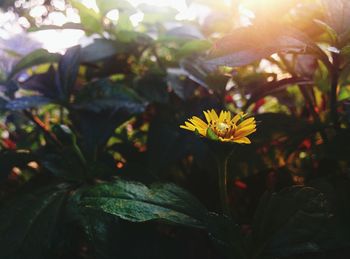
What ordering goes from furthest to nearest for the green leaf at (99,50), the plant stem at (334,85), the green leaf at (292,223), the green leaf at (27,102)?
1. the green leaf at (99,50)
2. the green leaf at (27,102)
3. the plant stem at (334,85)
4. the green leaf at (292,223)

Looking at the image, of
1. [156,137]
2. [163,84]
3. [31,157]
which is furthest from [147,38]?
[31,157]

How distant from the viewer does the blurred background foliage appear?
1.43 feet

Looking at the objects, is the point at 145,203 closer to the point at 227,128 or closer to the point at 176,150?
the point at 227,128

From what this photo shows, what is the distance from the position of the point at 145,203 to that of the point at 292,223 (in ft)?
0.53

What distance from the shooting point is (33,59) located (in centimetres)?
76

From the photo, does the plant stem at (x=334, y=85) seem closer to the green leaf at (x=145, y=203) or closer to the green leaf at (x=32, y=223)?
the green leaf at (x=145, y=203)

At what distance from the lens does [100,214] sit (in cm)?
49

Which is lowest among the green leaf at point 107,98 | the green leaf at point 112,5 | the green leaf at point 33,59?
the green leaf at point 107,98

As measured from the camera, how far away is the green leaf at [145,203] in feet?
1.35

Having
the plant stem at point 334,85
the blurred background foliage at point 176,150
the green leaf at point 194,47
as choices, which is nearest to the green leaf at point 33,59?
the blurred background foliage at point 176,150

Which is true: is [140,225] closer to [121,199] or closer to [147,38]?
[121,199]

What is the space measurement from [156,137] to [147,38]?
24cm

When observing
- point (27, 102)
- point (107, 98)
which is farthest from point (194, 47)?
point (27, 102)

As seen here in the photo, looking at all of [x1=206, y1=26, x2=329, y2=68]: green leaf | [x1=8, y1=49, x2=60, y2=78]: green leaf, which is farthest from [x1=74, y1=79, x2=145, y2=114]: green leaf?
[x1=206, y1=26, x2=329, y2=68]: green leaf
